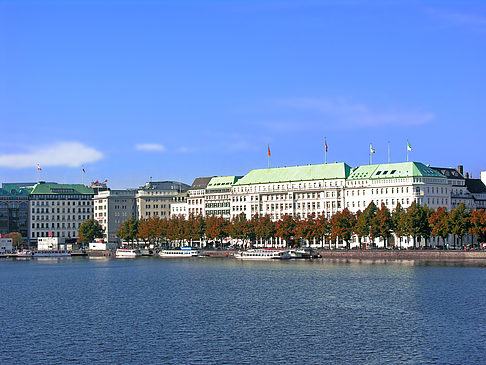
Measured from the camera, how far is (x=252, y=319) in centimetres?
6981

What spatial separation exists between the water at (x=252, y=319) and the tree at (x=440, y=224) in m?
40.5

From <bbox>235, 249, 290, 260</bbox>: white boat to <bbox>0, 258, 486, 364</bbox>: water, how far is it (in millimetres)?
56744

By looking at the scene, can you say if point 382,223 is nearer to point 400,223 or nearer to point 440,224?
point 400,223

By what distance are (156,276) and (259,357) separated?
71345 millimetres

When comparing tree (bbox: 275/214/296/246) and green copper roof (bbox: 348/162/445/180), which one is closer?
green copper roof (bbox: 348/162/445/180)

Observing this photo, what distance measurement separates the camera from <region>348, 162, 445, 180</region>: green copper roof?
18250 centimetres

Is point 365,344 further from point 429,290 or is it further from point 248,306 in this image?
point 429,290

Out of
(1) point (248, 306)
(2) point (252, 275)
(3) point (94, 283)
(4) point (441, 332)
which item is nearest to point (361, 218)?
(2) point (252, 275)

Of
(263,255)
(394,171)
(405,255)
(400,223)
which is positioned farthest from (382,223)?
(263,255)

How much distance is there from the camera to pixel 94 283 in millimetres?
111250

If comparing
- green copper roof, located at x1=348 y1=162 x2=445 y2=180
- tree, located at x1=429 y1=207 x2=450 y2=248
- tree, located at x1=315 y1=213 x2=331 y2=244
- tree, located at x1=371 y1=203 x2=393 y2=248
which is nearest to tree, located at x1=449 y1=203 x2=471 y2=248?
tree, located at x1=429 y1=207 x2=450 y2=248

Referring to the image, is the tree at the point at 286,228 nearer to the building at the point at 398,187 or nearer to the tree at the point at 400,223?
the building at the point at 398,187

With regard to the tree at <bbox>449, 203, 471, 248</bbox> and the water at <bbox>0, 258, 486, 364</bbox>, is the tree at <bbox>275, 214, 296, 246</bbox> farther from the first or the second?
the water at <bbox>0, 258, 486, 364</bbox>

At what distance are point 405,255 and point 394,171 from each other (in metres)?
39.6
